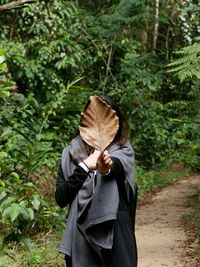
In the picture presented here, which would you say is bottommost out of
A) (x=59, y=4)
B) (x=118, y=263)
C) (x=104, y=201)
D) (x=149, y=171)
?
(x=149, y=171)

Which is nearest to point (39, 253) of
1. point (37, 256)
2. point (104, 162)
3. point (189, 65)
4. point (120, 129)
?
point (37, 256)

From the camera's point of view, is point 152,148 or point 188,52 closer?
point 188,52

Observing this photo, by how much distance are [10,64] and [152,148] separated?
21.0 feet

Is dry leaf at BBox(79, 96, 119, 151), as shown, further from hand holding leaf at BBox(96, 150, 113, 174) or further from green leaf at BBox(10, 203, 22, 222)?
green leaf at BBox(10, 203, 22, 222)

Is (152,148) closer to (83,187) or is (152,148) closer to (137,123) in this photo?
(137,123)

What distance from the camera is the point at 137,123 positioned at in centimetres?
1348

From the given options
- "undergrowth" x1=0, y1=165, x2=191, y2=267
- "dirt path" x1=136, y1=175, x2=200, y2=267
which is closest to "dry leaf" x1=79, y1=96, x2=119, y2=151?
"undergrowth" x1=0, y1=165, x2=191, y2=267

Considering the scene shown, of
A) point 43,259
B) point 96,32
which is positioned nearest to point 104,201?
point 43,259

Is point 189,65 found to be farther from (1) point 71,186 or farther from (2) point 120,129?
(1) point 71,186

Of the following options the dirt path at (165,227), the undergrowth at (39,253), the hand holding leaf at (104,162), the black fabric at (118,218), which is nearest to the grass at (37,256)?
the undergrowth at (39,253)

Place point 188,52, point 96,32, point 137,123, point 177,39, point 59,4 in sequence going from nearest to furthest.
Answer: point 188,52 → point 59,4 → point 96,32 → point 137,123 → point 177,39

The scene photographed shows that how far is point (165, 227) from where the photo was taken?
816cm

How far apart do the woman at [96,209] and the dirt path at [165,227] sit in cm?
315

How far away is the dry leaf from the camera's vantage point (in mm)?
2734
